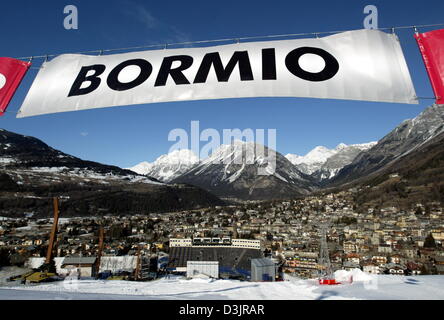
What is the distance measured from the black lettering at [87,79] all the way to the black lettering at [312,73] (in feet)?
10.8

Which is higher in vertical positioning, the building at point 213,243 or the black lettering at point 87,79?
the black lettering at point 87,79

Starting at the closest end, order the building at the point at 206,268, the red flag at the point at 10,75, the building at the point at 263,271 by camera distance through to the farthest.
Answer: the red flag at the point at 10,75, the building at the point at 263,271, the building at the point at 206,268

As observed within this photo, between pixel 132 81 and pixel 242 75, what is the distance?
1.89m

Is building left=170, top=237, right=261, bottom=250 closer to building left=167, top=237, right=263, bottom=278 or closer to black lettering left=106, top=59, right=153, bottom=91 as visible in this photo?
building left=167, top=237, right=263, bottom=278

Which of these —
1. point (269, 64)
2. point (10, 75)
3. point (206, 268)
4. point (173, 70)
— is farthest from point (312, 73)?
point (206, 268)

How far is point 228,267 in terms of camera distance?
50.2m

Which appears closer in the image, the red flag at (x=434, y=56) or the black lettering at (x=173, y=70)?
the red flag at (x=434, y=56)

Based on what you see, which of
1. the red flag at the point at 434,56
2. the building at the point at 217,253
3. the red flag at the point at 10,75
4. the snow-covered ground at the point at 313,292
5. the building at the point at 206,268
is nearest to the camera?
the red flag at the point at 434,56

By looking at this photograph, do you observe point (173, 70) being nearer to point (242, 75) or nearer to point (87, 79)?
point (242, 75)

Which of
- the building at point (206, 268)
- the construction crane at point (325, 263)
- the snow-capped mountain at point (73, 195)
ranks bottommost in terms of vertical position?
the building at point (206, 268)

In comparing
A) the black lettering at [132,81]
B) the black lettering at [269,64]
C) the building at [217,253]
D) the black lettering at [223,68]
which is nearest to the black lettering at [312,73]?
the black lettering at [269,64]

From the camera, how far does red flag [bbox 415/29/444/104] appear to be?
4.62 meters

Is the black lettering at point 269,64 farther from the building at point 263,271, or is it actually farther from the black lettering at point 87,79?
the building at point 263,271

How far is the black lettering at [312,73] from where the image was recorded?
477 cm
